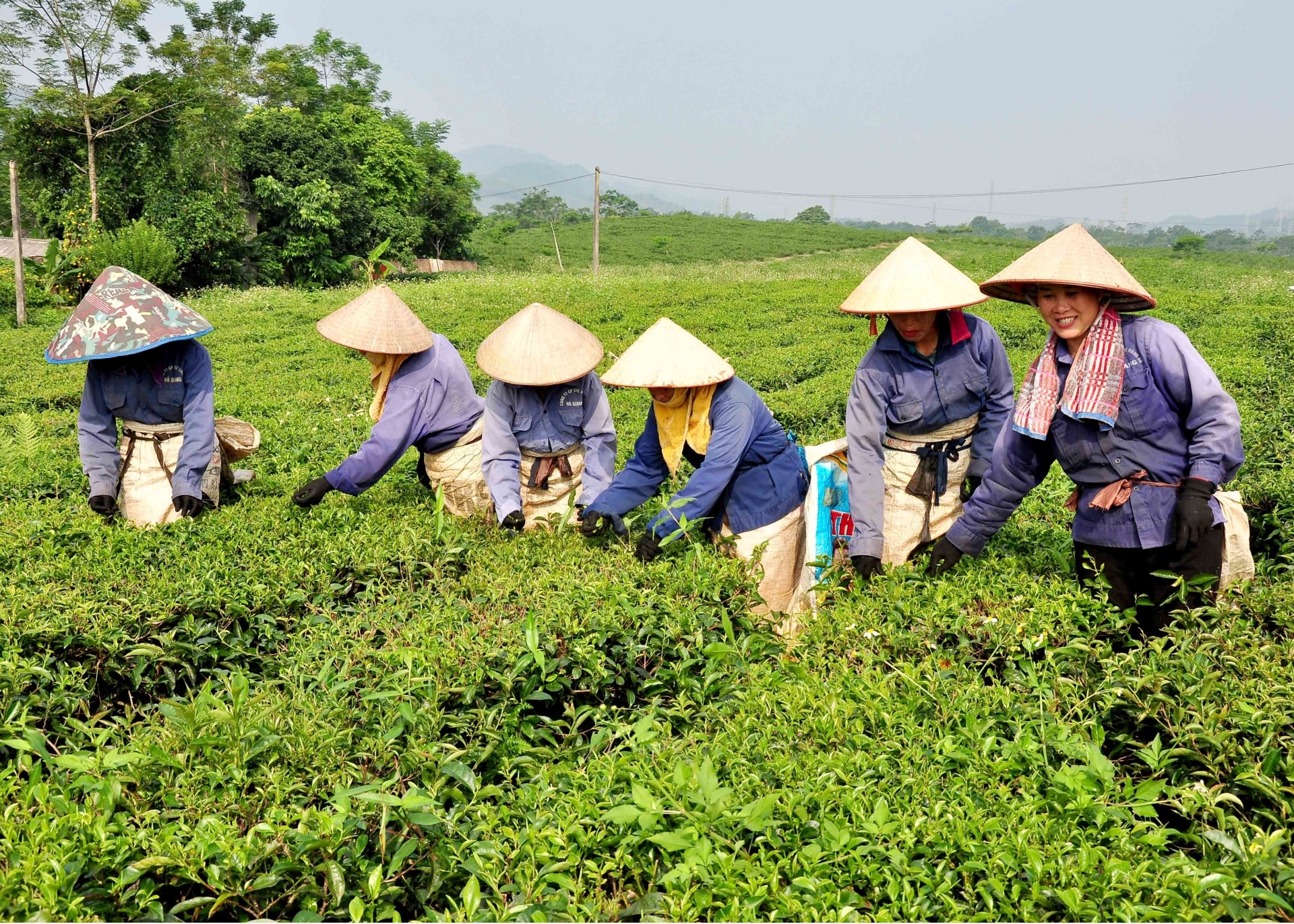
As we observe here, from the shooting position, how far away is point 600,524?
4613 millimetres

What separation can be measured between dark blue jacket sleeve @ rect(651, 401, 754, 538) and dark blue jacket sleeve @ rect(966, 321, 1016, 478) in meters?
1.05

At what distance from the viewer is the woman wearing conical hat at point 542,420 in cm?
464

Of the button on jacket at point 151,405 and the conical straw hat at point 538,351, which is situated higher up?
the conical straw hat at point 538,351

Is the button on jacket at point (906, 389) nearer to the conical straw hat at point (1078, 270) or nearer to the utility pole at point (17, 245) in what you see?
the conical straw hat at point (1078, 270)

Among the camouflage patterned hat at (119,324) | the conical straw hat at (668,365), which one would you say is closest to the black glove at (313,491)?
the camouflage patterned hat at (119,324)

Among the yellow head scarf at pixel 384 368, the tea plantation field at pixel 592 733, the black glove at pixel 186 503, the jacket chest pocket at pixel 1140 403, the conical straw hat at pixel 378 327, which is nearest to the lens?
the tea plantation field at pixel 592 733

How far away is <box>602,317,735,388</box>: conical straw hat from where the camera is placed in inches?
161

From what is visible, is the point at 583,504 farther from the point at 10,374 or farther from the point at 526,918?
the point at 10,374

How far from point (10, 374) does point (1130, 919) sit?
15.4 metres

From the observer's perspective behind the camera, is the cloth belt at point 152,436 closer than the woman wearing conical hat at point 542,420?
No

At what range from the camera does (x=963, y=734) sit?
2.60 meters

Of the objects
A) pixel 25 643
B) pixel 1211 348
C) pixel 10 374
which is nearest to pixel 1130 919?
pixel 25 643

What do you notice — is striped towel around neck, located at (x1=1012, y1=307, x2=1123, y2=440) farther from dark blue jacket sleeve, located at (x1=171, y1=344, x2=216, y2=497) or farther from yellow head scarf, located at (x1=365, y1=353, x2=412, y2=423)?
dark blue jacket sleeve, located at (x1=171, y1=344, x2=216, y2=497)

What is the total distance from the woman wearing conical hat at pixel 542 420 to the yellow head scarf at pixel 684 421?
540 millimetres
